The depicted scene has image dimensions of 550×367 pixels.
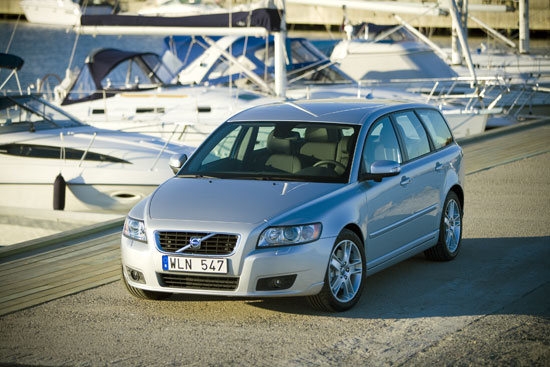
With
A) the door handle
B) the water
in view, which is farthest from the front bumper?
the water

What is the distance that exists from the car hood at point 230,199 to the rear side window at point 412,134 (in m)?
1.39

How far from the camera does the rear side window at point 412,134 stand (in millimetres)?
9141

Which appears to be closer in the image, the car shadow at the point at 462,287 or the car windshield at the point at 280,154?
the car shadow at the point at 462,287

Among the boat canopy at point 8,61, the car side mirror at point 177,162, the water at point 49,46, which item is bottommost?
the water at point 49,46

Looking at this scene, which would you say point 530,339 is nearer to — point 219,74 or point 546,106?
point 219,74

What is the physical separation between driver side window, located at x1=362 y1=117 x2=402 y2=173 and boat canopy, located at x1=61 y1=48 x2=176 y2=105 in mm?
14713

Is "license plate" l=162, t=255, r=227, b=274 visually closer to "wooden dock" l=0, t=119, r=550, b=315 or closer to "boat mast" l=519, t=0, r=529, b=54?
"wooden dock" l=0, t=119, r=550, b=315

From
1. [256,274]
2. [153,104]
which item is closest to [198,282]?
[256,274]

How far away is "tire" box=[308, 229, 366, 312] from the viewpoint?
24.9 ft

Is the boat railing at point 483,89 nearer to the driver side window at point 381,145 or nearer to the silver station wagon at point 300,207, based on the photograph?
the silver station wagon at point 300,207

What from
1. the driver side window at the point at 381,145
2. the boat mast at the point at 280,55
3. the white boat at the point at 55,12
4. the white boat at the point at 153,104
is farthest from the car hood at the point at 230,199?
the white boat at the point at 55,12

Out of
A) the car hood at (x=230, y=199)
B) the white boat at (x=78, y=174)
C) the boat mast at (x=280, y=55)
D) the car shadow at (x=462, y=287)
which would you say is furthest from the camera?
the boat mast at (x=280, y=55)

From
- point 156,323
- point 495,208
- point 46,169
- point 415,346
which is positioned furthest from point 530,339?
point 46,169

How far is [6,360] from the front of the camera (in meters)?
6.67
